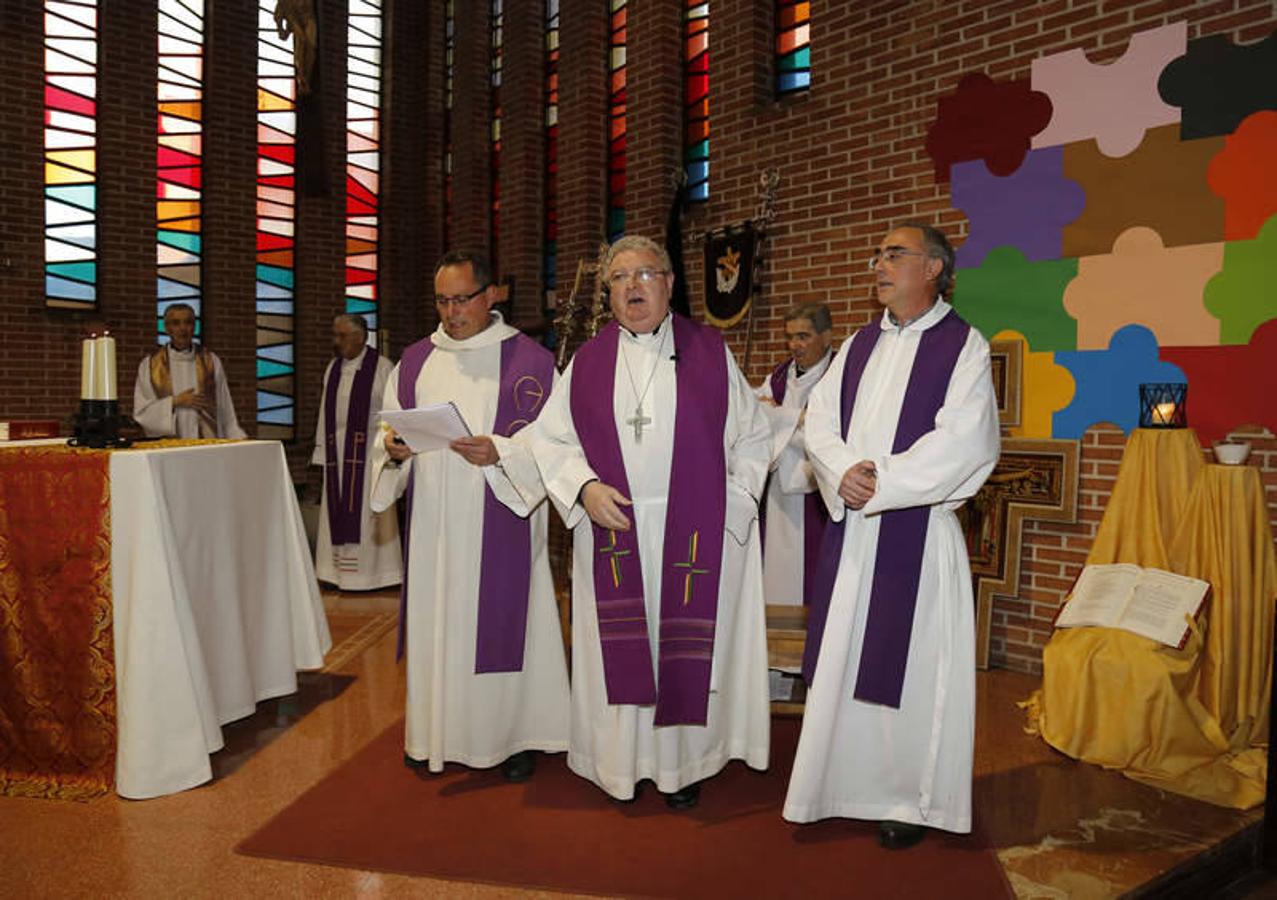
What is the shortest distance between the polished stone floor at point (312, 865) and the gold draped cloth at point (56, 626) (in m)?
0.15

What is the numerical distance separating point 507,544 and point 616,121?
554 cm

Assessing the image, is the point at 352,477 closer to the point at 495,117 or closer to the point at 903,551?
the point at 495,117

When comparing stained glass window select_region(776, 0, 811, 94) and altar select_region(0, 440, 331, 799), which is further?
stained glass window select_region(776, 0, 811, 94)

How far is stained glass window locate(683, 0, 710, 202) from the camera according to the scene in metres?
7.28

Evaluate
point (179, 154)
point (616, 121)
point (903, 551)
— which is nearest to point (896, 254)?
point (903, 551)

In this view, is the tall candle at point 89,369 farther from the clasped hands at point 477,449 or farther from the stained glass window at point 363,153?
the stained glass window at point 363,153

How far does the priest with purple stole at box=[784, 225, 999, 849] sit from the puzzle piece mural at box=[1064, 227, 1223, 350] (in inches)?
72.9

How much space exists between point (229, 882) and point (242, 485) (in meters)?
1.70

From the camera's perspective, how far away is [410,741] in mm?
3631

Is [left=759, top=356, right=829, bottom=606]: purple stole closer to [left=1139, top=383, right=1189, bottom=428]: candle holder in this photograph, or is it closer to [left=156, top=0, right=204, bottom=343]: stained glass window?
[left=1139, top=383, right=1189, bottom=428]: candle holder

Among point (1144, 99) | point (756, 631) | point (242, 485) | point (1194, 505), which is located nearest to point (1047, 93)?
point (1144, 99)

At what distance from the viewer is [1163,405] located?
406 cm

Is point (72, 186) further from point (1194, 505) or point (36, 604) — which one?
point (1194, 505)

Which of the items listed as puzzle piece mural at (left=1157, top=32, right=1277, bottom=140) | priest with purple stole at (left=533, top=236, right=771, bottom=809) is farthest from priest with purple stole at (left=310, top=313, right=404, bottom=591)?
puzzle piece mural at (left=1157, top=32, right=1277, bottom=140)
